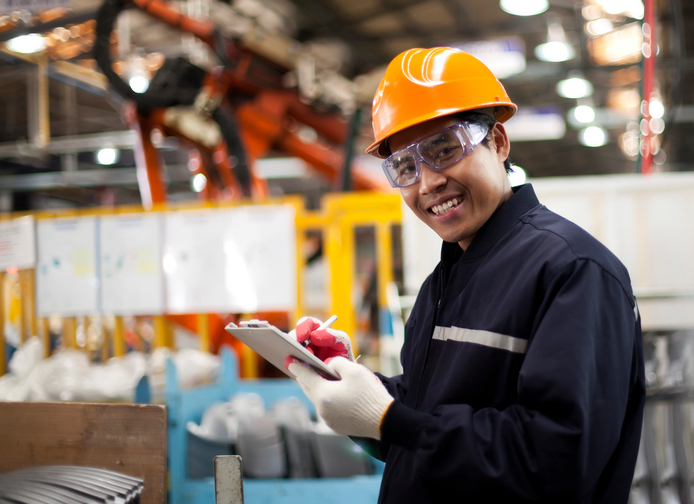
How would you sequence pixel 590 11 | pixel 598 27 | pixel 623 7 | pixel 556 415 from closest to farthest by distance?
pixel 556 415 → pixel 623 7 → pixel 590 11 → pixel 598 27

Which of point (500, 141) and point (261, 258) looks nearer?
point (500, 141)

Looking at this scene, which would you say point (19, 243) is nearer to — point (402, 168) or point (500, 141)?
point (402, 168)

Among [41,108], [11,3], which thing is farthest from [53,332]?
[11,3]

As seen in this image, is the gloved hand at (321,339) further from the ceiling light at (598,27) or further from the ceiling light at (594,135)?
the ceiling light at (594,135)

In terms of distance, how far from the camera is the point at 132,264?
4605 mm

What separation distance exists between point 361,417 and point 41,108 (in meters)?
9.43

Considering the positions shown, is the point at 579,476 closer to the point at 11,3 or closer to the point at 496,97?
the point at 496,97

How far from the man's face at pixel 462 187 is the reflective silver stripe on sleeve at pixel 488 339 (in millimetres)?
281

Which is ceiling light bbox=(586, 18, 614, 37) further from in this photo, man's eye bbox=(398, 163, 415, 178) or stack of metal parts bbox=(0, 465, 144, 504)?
stack of metal parts bbox=(0, 465, 144, 504)

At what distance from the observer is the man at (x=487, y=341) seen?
44.0 inches

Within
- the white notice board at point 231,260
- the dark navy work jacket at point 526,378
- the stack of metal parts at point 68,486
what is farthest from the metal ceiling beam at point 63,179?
the dark navy work jacket at point 526,378

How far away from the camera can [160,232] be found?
4.59m

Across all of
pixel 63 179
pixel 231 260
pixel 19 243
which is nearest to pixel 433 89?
pixel 231 260

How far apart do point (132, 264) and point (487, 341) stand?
3.95m
